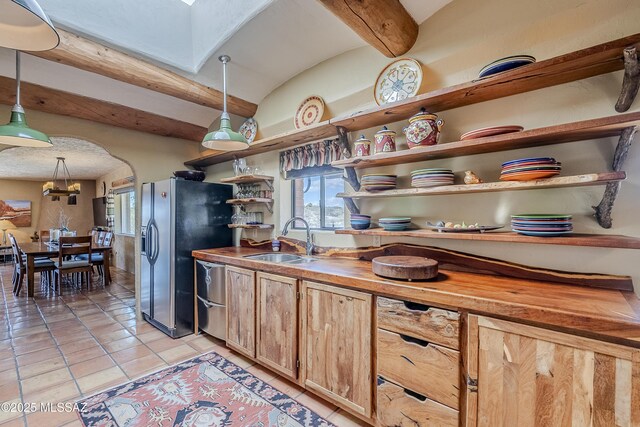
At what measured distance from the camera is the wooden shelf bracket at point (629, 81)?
1188 mm

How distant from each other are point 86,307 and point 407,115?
4733 millimetres

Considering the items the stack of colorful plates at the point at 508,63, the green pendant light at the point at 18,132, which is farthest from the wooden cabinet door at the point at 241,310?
the stack of colorful plates at the point at 508,63

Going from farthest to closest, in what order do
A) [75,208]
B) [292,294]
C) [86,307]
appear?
[75,208] → [86,307] → [292,294]

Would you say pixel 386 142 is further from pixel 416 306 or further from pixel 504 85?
pixel 416 306

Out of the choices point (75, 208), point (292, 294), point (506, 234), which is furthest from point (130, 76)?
point (75, 208)

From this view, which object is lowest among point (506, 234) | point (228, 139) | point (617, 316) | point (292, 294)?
point (292, 294)

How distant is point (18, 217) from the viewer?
26.5ft

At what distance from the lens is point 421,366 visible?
54.4 inches

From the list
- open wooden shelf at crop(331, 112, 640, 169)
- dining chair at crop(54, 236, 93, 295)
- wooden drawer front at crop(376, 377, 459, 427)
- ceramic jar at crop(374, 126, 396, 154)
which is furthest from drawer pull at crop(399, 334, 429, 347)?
dining chair at crop(54, 236, 93, 295)

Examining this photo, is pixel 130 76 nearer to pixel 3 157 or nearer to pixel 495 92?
pixel 495 92

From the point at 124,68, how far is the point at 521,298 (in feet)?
10.4

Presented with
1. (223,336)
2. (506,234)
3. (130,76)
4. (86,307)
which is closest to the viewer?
(506,234)

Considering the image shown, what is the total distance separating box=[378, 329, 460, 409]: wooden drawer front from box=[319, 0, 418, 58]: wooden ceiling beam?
1760 mm

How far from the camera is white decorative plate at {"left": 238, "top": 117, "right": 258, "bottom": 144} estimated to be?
3.30 meters
